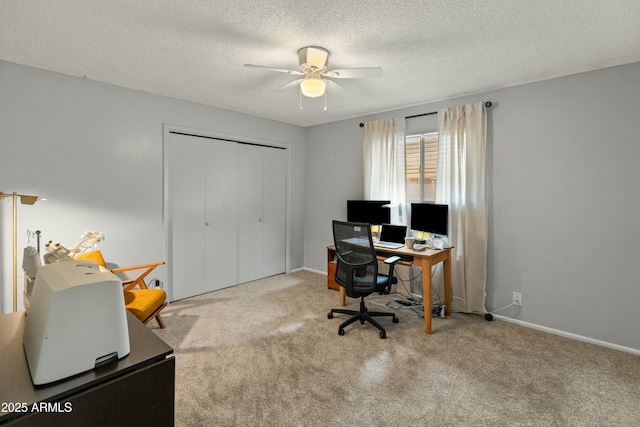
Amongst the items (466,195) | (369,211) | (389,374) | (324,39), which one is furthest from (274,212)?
(389,374)

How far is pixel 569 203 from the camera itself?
2.82 metres

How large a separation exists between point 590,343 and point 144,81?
481cm

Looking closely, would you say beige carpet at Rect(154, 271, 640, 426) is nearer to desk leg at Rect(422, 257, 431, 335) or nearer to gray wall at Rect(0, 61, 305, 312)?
desk leg at Rect(422, 257, 431, 335)

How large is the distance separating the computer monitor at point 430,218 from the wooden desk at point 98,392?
111 inches

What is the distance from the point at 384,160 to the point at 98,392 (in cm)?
363

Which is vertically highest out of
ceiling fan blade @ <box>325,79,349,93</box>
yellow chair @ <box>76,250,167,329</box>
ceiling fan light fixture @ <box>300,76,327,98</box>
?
ceiling fan blade @ <box>325,79,349,93</box>

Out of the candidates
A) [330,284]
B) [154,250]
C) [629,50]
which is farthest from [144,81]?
[629,50]

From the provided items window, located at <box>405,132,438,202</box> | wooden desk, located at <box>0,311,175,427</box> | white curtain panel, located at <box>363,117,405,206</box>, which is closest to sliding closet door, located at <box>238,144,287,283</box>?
white curtain panel, located at <box>363,117,405,206</box>

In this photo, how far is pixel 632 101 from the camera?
8.27ft

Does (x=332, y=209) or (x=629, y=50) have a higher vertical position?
(x=629, y=50)

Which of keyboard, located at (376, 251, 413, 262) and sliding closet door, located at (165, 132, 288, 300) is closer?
keyboard, located at (376, 251, 413, 262)

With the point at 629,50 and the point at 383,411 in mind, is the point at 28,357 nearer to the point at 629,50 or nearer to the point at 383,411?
the point at 383,411

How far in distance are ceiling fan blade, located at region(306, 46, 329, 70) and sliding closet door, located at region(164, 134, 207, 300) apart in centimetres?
209

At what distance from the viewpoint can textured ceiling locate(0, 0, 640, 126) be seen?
1847 millimetres
